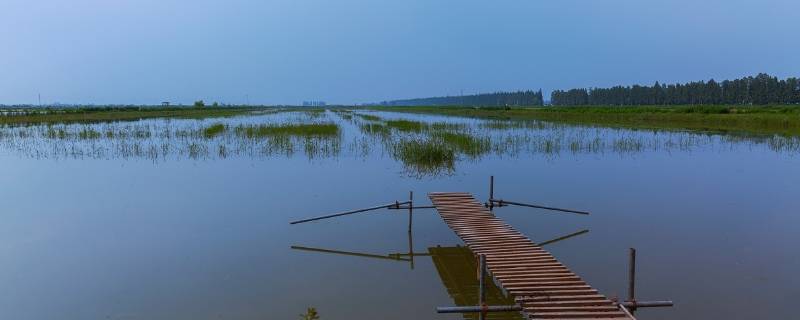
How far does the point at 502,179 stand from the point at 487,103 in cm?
16277

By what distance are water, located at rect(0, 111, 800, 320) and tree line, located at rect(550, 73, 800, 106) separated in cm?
6485

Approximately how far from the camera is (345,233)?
748 cm

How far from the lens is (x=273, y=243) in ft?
22.9

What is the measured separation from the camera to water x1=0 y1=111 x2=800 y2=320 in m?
5.14

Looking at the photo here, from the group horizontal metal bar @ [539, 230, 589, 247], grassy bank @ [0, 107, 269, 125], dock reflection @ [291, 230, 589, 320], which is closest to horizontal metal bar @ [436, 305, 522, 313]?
dock reflection @ [291, 230, 589, 320]

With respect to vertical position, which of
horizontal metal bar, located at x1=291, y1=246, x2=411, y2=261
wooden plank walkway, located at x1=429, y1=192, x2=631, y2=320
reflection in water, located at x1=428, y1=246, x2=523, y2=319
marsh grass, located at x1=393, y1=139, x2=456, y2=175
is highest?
marsh grass, located at x1=393, y1=139, x2=456, y2=175

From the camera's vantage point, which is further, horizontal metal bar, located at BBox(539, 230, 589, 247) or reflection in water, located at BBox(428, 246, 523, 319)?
horizontal metal bar, located at BBox(539, 230, 589, 247)

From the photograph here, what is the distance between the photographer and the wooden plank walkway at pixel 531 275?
4.10 m

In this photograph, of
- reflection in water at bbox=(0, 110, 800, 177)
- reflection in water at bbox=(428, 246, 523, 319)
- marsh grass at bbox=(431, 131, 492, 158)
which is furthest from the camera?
marsh grass at bbox=(431, 131, 492, 158)

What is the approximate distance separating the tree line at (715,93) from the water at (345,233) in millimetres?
64850

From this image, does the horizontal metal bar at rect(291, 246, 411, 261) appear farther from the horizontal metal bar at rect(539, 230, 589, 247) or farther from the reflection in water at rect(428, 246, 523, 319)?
the horizontal metal bar at rect(539, 230, 589, 247)

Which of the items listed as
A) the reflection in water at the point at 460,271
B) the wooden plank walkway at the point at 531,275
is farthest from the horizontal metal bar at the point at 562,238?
the wooden plank walkway at the point at 531,275

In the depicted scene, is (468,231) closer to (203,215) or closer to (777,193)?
(203,215)

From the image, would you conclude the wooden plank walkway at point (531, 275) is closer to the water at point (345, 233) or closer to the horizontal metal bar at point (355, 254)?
the water at point (345, 233)
